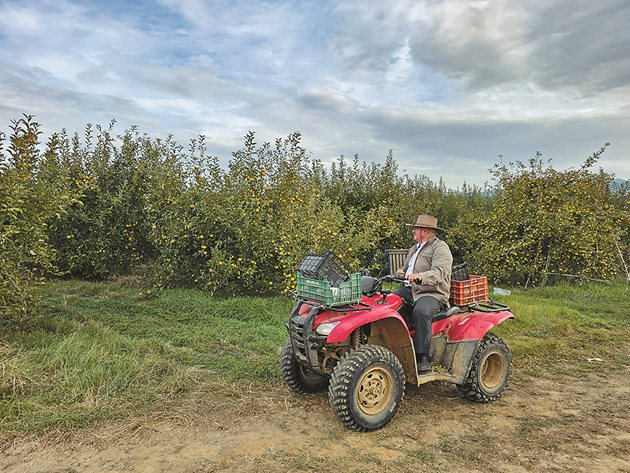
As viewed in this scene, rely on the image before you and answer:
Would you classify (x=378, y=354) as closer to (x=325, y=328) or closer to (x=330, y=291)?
(x=325, y=328)

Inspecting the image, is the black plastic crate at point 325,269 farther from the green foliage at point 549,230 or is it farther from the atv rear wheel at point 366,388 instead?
the green foliage at point 549,230

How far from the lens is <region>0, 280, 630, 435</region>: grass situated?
427cm

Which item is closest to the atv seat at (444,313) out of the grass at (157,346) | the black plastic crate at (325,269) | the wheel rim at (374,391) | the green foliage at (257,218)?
the wheel rim at (374,391)

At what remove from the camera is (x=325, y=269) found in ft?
13.3

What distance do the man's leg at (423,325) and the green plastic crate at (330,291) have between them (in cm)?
61

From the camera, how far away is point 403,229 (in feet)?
42.0

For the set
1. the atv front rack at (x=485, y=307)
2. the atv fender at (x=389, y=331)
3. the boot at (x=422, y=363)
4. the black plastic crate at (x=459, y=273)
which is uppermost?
the black plastic crate at (x=459, y=273)

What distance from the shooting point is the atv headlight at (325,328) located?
3.95 m

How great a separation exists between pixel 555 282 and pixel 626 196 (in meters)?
6.32

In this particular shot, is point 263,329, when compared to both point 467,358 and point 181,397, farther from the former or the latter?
point 467,358

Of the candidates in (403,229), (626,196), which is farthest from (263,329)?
(626,196)

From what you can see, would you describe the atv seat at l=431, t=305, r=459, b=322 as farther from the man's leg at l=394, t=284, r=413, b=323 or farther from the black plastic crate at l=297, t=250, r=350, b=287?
the black plastic crate at l=297, t=250, r=350, b=287

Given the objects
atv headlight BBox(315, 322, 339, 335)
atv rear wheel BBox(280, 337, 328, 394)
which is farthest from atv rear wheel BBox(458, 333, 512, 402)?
atv headlight BBox(315, 322, 339, 335)

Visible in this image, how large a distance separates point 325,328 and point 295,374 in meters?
0.90
